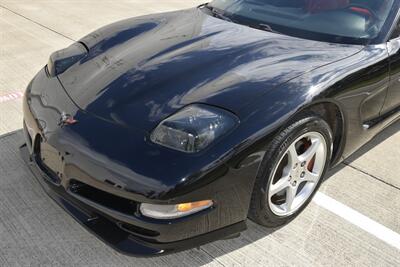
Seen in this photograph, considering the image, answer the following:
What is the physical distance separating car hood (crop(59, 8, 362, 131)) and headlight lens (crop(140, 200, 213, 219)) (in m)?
0.42

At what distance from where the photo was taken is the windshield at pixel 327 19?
284cm

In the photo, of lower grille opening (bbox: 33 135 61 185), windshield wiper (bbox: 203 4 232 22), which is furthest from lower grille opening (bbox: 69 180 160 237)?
windshield wiper (bbox: 203 4 232 22)

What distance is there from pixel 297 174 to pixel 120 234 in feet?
3.52

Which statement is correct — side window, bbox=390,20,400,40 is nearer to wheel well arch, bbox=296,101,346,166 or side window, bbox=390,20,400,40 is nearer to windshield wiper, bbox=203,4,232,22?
wheel well arch, bbox=296,101,346,166

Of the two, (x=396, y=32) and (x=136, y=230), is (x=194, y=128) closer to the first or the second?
(x=136, y=230)

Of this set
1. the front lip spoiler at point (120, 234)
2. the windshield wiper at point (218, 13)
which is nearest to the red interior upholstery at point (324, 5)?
the windshield wiper at point (218, 13)

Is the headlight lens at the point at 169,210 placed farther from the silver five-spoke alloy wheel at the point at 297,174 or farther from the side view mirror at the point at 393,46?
the side view mirror at the point at 393,46

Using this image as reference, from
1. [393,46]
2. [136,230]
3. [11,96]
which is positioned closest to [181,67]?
[136,230]

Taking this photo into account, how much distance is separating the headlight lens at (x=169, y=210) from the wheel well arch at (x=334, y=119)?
772 millimetres

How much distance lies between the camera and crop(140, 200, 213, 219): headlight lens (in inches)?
78.3

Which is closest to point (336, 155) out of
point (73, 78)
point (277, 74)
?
point (277, 74)

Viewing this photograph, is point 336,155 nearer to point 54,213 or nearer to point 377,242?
point 377,242

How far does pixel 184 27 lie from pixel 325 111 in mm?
1235

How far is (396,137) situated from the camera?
370 centimetres
